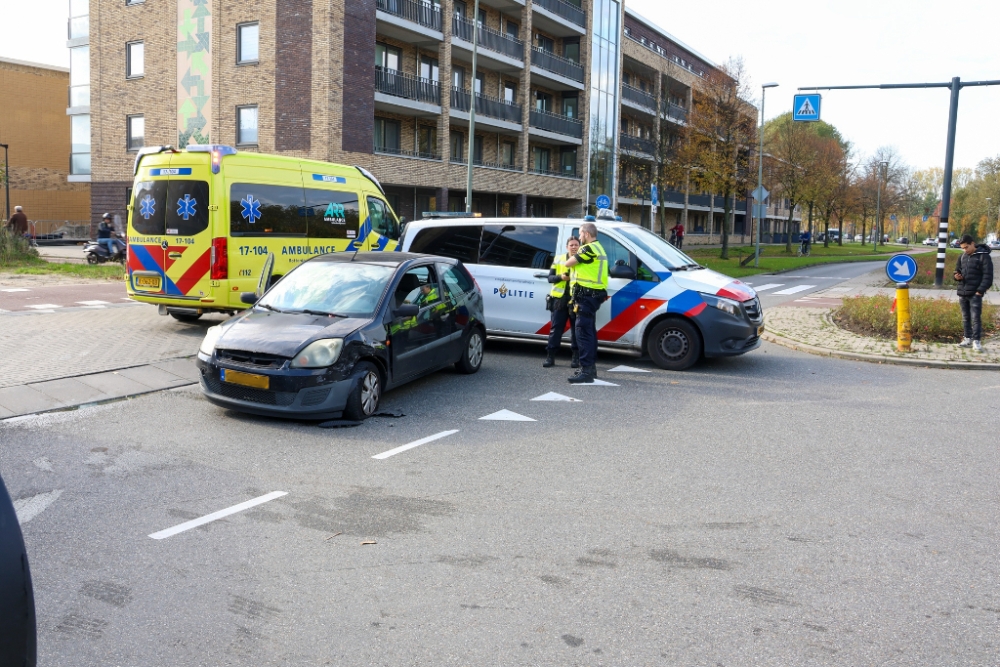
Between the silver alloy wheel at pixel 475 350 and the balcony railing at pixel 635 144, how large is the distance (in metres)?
44.2

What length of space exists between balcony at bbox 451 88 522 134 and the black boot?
28.2 m

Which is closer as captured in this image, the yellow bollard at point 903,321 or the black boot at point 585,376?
the black boot at point 585,376

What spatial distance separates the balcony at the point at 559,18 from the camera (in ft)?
141

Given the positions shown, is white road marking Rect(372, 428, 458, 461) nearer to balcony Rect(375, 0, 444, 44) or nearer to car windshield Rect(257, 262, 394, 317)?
car windshield Rect(257, 262, 394, 317)

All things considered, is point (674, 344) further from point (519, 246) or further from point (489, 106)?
point (489, 106)

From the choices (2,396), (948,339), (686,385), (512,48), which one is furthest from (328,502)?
(512,48)

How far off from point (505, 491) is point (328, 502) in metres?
Answer: 1.18

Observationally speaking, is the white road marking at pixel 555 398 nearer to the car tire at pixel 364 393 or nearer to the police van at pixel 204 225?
the car tire at pixel 364 393

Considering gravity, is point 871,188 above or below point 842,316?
above

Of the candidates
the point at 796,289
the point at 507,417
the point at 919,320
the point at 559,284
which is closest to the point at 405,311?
the point at 507,417

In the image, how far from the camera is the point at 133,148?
35.6m

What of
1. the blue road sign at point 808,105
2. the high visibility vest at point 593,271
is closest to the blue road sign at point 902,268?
the high visibility vest at point 593,271

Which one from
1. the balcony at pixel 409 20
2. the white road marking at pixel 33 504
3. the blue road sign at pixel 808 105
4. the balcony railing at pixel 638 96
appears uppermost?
the balcony railing at pixel 638 96

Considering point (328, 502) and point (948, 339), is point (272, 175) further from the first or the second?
point (948, 339)
